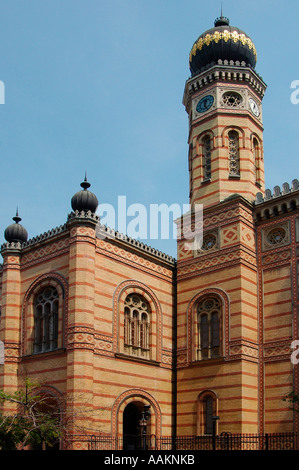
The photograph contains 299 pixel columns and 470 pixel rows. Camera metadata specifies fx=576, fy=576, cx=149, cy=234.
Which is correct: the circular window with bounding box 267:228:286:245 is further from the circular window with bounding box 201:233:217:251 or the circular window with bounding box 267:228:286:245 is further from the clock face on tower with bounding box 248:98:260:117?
the clock face on tower with bounding box 248:98:260:117

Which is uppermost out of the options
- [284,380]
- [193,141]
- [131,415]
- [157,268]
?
[193,141]

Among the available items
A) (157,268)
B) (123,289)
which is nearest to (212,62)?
(157,268)

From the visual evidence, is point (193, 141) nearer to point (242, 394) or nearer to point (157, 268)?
point (157, 268)

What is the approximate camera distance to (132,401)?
2345 cm

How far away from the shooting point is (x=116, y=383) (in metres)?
22.8

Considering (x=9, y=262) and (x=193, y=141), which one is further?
(x=193, y=141)

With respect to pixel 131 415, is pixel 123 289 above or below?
above

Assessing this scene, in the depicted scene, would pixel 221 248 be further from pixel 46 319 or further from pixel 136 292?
pixel 46 319

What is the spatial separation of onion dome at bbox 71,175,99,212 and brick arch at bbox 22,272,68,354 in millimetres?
2921

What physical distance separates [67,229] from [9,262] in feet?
12.3

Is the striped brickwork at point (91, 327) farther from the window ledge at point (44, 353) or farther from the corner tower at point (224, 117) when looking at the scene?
the corner tower at point (224, 117)

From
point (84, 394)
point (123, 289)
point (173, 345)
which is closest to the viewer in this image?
point (84, 394)

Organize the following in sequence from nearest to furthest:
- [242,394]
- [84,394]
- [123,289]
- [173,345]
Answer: [84,394], [242,394], [123,289], [173,345]

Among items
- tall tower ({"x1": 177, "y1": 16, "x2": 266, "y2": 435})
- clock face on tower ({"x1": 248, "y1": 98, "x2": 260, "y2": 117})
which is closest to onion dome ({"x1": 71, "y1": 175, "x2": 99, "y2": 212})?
tall tower ({"x1": 177, "y1": 16, "x2": 266, "y2": 435})
